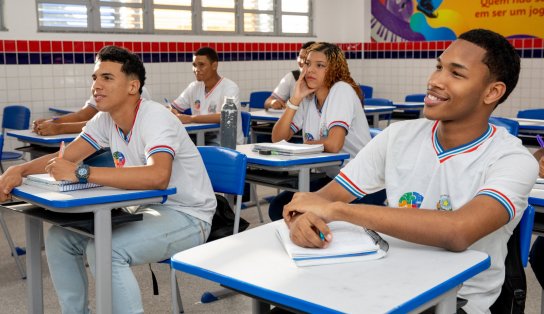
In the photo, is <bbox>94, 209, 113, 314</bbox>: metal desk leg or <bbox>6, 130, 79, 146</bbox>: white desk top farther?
<bbox>6, 130, 79, 146</bbox>: white desk top

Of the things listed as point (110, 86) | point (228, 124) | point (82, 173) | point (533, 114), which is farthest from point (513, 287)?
point (533, 114)

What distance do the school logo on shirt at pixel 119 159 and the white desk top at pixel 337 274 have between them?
3.98 feet

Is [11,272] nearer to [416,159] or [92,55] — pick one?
[416,159]

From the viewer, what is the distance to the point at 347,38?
8.60 m

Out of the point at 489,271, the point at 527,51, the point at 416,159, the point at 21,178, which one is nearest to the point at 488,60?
the point at 416,159

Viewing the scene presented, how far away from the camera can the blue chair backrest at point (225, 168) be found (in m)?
2.67

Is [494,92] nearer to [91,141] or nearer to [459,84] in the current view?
[459,84]

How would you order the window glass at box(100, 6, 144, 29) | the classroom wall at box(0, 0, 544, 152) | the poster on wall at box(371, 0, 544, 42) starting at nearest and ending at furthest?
the classroom wall at box(0, 0, 544, 152), the window glass at box(100, 6, 144, 29), the poster on wall at box(371, 0, 544, 42)

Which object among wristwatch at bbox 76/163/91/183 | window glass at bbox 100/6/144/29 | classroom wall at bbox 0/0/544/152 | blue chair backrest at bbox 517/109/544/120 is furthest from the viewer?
window glass at bbox 100/6/144/29

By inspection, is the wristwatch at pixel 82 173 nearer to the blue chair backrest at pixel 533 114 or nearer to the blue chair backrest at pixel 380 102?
the blue chair backrest at pixel 533 114

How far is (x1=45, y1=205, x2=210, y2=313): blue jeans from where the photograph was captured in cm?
231

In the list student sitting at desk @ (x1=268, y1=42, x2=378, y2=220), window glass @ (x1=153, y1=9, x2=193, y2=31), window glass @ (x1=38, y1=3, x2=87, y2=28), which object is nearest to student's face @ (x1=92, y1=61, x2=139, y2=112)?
student sitting at desk @ (x1=268, y1=42, x2=378, y2=220)

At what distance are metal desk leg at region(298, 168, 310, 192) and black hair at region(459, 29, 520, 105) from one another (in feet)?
5.11

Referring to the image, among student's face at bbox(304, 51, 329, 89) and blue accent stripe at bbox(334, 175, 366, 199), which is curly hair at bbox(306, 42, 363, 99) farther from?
blue accent stripe at bbox(334, 175, 366, 199)
